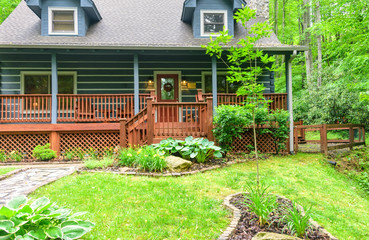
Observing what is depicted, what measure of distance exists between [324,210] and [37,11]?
471 inches

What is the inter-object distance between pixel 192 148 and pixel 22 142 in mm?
6038

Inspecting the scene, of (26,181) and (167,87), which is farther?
(167,87)

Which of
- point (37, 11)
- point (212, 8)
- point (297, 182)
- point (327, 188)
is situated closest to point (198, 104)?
point (297, 182)

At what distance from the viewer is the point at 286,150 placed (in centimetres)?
848

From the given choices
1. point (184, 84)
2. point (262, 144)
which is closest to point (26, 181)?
point (262, 144)

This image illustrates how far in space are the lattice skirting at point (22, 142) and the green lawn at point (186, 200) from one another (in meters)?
4.12

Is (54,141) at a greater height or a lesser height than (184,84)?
lesser

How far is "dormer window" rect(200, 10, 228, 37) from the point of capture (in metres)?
10.7

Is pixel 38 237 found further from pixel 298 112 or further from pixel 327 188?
pixel 298 112

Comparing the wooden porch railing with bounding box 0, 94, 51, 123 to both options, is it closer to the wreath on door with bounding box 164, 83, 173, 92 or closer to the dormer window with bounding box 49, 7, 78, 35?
the dormer window with bounding box 49, 7, 78, 35

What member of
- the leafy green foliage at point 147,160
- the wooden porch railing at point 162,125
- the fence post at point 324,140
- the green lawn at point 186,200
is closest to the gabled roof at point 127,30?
the wooden porch railing at point 162,125

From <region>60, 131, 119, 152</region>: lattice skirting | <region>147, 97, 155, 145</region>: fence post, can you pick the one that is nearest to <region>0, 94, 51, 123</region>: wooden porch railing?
<region>60, 131, 119, 152</region>: lattice skirting

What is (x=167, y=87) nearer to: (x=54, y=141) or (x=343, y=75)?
(x=54, y=141)

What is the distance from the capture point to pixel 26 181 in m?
5.36
